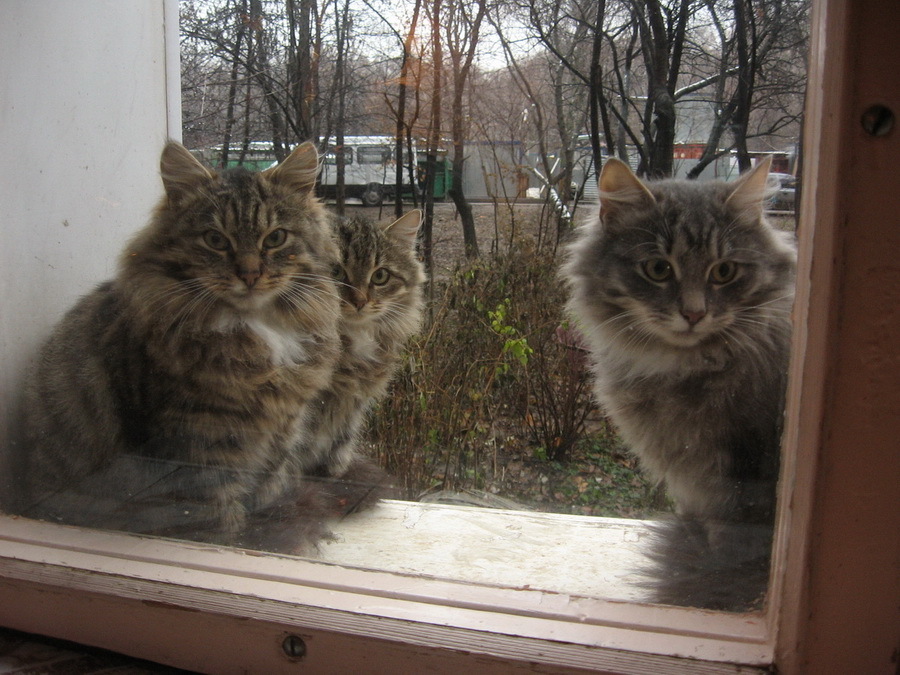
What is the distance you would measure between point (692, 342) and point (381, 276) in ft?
1.79

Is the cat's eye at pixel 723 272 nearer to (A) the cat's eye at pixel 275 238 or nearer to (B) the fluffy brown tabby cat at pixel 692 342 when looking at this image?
(B) the fluffy brown tabby cat at pixel 692 342

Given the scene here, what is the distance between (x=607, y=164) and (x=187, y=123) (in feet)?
2.44

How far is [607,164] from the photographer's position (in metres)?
1.01

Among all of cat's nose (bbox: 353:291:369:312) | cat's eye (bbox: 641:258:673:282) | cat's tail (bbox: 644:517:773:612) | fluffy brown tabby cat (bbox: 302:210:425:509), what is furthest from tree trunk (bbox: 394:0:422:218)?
cat's tail (bbox: 644:517:773:612)

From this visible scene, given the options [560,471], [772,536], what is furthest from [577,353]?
[772,536]

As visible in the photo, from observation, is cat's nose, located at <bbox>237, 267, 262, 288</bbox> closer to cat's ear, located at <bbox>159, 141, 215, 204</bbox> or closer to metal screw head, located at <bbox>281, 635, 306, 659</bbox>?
cat's ear, located at <bbox>159, 141, 215, 204</bbox>

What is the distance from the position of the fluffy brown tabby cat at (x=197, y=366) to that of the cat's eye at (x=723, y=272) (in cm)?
62

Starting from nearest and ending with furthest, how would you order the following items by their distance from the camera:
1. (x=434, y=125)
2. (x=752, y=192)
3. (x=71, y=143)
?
(x=752, y=192), (x=434, y=125), (x=71, y=143)

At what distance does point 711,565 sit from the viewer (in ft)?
2.83

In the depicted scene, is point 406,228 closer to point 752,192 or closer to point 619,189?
point 619,189

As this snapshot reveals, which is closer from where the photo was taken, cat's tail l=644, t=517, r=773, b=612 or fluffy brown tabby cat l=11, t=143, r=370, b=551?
cat's tail l=644, t=517, r=773, b=612

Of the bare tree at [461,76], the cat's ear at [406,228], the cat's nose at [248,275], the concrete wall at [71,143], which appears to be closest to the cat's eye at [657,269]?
the bare tree at [461,76]

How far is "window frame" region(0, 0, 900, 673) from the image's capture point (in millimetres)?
578

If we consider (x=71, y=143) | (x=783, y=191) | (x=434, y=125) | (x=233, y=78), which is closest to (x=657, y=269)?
(x=783, y=191)
